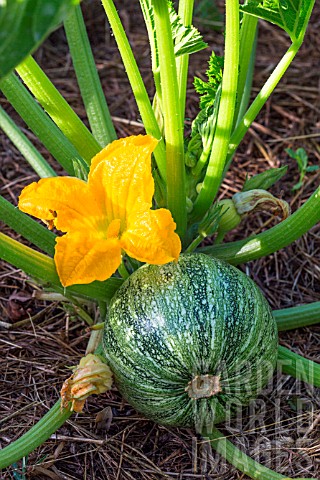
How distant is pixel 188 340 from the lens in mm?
1777

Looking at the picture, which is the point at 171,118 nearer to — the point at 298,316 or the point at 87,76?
the point at 87,76

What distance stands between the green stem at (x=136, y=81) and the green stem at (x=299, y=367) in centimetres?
62

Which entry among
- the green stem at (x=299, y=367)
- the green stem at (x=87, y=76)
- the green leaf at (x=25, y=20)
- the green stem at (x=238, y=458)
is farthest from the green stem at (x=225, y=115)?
the green leaf at (x=25, y=20)

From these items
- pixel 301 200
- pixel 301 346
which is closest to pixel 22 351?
pixel 301 346

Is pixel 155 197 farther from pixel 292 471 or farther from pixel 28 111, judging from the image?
pixel 292 471

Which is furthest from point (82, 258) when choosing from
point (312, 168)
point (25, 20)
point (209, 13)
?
point (209, 13)

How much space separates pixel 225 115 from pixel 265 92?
5.8 inches

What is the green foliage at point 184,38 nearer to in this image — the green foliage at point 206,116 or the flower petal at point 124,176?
the green foliage at point 206,116

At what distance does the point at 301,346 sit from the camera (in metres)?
2.34

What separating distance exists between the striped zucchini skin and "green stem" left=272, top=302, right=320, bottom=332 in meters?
0.28

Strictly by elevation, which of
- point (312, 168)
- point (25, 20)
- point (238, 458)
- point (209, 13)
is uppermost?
point (25, 20)

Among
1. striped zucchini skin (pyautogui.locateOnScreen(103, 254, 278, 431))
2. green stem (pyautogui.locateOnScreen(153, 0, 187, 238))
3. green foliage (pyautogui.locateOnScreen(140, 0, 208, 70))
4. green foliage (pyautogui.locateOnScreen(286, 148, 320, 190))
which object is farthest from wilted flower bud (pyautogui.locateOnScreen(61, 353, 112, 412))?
green foliage (pyautogui.locateOnScreen(286, 148, 320, 190))

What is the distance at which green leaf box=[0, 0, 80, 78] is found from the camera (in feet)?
3.49

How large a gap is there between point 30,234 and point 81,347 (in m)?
0.49
